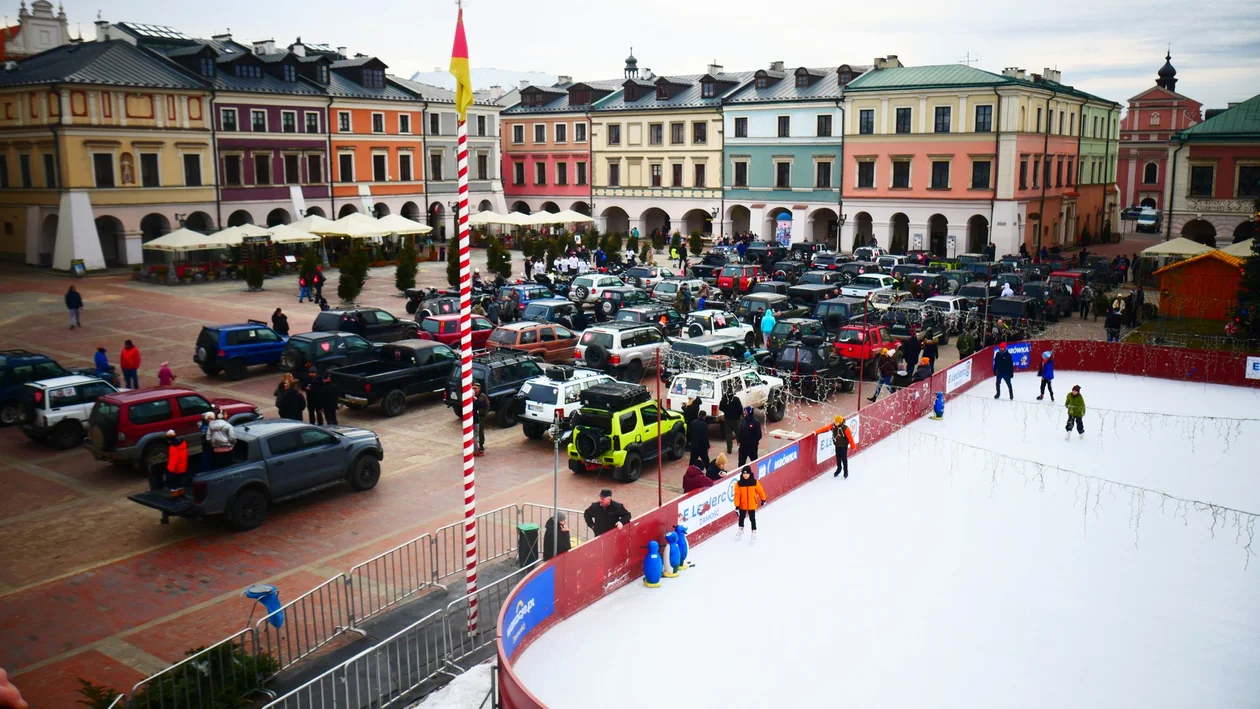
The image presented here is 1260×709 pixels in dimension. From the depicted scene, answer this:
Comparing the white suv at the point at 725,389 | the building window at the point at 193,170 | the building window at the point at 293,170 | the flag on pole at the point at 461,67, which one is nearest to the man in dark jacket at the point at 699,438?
the white suv at the point at 725,389

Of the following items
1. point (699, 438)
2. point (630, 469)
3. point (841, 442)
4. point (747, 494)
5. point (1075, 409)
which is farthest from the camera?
point (1075, 409)

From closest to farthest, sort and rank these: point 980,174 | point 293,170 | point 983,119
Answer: point 983,119, point 980,174, point 293,170

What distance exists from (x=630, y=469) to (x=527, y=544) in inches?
205

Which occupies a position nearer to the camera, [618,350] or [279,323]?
[618,350]

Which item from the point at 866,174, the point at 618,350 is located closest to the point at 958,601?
the point at 618,350

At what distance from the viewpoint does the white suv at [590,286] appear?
38.5 metres

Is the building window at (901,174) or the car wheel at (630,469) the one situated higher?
the building window at (901,174)

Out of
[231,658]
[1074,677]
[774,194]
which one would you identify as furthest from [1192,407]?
[774,194]

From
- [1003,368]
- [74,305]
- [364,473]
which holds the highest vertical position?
[74,305]

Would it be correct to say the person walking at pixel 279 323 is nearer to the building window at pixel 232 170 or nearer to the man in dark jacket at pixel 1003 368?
the man in dark jacket at pixel 1003 368

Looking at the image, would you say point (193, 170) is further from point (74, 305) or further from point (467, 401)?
point (467, 401)

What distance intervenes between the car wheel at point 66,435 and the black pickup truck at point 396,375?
5.45m

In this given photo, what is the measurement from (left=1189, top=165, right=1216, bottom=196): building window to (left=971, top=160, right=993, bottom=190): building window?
392 inches

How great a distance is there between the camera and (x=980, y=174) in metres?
55.1
